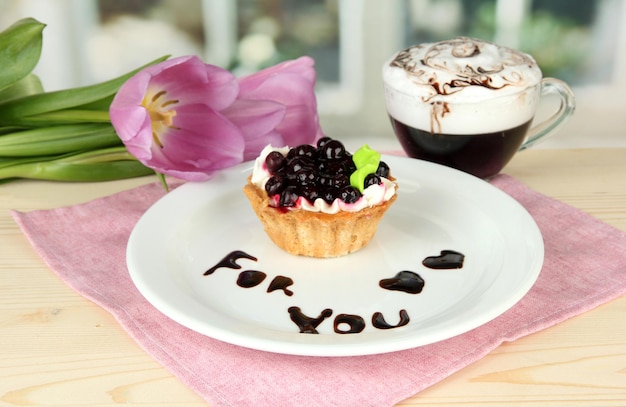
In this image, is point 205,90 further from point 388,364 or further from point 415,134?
point 388,364

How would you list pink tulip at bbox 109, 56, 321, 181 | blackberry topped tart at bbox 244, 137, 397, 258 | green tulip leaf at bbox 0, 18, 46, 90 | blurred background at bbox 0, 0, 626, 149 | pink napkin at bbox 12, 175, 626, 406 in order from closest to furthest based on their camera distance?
pink napkin at bbox 12, 175, 626, 406 < blackberry topped tart at bbox 244, 137, 397, 258 < pink tulip at bbox 109, 56, 321, 181 < green tulip leaf at bbox 0, 18, 46, 90 < blurred background at bbox 0, 0, 626, 149

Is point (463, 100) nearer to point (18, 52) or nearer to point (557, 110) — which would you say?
point (557, 110)

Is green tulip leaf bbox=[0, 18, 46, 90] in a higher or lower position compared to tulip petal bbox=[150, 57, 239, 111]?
higher

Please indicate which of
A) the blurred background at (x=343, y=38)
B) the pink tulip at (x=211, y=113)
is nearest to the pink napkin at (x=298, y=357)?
the pink tulip at (x=211, y=113)

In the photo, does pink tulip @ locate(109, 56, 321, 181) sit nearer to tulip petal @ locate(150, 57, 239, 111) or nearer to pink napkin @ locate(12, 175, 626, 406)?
tulip petal @ locate(150, 57, 239, 111)

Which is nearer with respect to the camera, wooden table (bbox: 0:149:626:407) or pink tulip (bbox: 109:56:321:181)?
wooden table (bbox: 0:149:626:407)

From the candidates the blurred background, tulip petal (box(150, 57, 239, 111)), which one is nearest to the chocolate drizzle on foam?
tulip petal (box(150, 57, 239, 111))

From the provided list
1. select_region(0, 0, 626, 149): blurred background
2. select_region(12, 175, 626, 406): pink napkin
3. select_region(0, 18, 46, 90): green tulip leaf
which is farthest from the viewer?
select_region(0, 0, 626, 149): blurred background

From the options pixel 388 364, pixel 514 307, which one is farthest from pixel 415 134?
pixel 388 364
